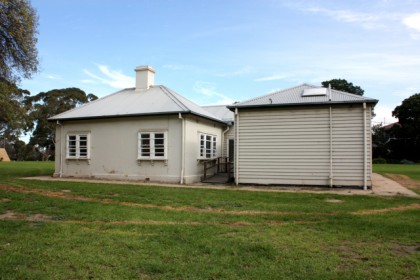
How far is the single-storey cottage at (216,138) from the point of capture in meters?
15.0

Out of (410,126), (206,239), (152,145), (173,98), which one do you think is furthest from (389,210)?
(410,126)

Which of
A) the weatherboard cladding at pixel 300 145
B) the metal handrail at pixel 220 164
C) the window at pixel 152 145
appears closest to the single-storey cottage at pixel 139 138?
the window at pixel 152 145

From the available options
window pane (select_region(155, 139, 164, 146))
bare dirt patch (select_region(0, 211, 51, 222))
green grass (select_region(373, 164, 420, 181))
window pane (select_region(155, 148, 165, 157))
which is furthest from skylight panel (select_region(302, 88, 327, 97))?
bare dirt patch (select_region(0, 211, 51, 222))

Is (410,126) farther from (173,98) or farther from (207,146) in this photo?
(173,98)

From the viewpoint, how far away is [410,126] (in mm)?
51656

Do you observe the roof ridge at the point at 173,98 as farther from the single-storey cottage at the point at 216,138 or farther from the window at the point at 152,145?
the window at the point at 152,145

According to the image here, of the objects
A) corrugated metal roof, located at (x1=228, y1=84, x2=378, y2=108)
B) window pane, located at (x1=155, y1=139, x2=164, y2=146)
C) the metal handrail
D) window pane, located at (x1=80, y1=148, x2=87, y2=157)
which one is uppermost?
corrugated metal roof, located at (x1=228, y1=84, x2=378, y2=108)

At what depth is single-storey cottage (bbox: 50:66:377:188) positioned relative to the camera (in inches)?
591

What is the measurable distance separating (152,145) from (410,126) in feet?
149

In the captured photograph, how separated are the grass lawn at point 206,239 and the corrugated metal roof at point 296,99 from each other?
17.5 feet

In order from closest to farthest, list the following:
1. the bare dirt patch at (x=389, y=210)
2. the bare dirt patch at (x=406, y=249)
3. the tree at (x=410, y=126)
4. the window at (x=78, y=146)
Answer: the bare dirt patch at (x=406, y=249), the bare dirt patch at (x=389, y=210), the window at (x=78, y=146), the tree at (x=410, y=126)

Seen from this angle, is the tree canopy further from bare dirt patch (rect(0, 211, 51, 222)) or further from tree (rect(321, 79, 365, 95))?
bare dirt patch (rect(0, 211, 51, 222))

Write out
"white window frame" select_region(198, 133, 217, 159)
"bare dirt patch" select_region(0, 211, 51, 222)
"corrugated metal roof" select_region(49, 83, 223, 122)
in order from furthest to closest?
"white window frame" select_region(198, 133, 217, 159) < "corrugated metal roof" select_region(49, 83, 223, 122) < "bare dirt patch" select_region(0, 211, 51, 222)

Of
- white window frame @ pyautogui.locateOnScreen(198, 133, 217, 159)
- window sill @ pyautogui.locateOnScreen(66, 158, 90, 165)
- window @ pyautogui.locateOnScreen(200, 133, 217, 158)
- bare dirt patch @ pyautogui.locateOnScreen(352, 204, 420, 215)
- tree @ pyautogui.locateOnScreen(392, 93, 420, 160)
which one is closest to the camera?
bare dirt patch @ pyautogui.locateOnScreen(352, 204, 420, 215)
